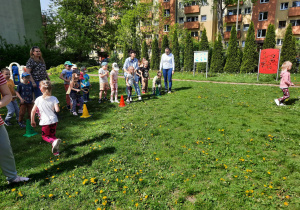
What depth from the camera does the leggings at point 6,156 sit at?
3.29 metres

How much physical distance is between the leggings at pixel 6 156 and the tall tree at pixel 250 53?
21.3 metres

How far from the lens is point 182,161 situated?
14.0ft

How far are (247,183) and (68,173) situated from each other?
3413 mm

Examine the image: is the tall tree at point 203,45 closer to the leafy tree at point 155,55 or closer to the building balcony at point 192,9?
the leafy tree at point 155,55

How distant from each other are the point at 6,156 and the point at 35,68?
378 cm

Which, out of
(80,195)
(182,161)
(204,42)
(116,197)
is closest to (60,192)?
(80,195)

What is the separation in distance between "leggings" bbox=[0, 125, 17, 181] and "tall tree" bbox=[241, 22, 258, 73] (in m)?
21.3

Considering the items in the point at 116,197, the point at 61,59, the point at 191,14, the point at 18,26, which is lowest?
the point at 116,197

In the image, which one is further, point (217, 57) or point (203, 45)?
point (203, 45)

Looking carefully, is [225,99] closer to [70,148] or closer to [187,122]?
[187,122]

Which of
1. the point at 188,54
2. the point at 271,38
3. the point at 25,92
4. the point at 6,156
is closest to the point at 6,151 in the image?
the point at 6,156

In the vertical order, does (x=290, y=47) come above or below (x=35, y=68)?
above

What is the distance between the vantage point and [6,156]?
3381mm

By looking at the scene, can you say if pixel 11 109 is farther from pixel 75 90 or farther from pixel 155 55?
pixel 155 55
